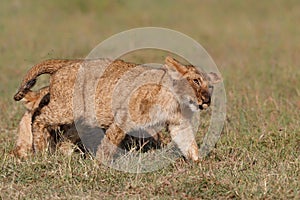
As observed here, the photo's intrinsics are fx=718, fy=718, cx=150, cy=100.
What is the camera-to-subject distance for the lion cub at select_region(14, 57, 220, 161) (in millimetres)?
5707

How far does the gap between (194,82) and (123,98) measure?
2.00 ft

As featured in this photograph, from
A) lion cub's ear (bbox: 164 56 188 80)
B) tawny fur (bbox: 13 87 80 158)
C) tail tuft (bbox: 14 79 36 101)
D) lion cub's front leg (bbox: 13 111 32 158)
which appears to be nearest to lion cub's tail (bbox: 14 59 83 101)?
tail tuft (bbox: 14 79 36 101)

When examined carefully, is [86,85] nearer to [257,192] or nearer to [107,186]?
[107,186]

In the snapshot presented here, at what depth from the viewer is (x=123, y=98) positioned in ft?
19.1

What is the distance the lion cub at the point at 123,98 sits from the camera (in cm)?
571

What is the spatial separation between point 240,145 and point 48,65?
1779 millimetres

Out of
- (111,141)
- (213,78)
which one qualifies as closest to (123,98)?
(111,141)

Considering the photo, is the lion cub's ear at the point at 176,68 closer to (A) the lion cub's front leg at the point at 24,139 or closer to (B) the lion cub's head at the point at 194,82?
(B) the lion cub's head at the point at 194,82

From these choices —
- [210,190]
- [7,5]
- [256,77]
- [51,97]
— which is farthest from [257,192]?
[7,5]

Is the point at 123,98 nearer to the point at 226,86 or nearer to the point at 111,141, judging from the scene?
the point at 111,141

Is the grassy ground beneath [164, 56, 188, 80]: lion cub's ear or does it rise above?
beneath

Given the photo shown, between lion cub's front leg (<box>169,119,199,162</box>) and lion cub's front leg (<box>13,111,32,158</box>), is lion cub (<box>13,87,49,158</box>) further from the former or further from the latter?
lion cub's front leg (<box>169,119,199,162</box>)

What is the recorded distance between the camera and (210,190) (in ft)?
15.9

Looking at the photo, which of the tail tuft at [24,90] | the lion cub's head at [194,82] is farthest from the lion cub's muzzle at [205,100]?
the tail tuft at [24,90]
